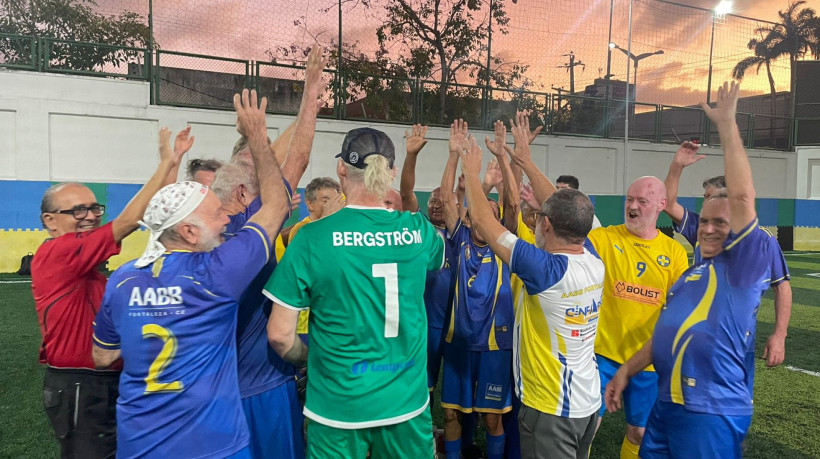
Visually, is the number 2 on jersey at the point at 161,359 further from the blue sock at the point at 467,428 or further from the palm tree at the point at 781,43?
the palm tree at the point at 781,43

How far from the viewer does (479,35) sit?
1773 cm

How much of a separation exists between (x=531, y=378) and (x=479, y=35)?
16.8 meters

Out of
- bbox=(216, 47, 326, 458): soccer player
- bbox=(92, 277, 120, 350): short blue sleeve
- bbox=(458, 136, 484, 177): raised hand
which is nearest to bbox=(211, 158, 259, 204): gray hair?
bbox=(216, 47, 326, 458): soccer player

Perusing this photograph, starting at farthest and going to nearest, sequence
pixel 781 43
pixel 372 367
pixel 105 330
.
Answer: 1. pixel 781 43
2. pixel 372 367
3. pixel 105 330

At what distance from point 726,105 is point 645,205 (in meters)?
1.64

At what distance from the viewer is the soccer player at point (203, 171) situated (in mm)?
3637

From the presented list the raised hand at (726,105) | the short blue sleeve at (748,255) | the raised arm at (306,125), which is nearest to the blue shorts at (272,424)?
the raised arm at (306,125)

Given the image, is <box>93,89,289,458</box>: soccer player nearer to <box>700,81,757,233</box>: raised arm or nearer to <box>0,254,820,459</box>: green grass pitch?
<box>700,81,757,233</box>: raised arm

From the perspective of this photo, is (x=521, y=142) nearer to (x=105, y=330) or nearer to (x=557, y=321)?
(x=557, y=321)

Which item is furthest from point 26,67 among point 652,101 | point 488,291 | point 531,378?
point 652,101

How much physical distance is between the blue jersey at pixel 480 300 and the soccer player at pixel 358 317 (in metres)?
1.59

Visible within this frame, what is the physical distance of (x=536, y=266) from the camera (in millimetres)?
2637

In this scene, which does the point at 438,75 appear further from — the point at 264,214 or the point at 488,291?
the point at 264,214

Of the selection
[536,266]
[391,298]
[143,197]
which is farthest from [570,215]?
[143,197]
